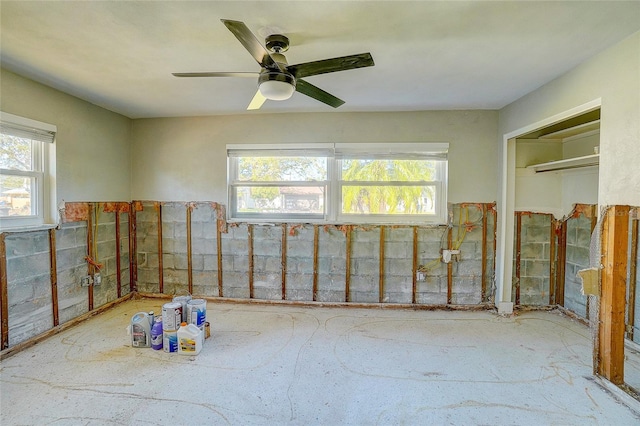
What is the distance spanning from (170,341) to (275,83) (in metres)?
2.36

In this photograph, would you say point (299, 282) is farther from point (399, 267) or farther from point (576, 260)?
point (576, 260)

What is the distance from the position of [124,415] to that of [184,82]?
2.68m

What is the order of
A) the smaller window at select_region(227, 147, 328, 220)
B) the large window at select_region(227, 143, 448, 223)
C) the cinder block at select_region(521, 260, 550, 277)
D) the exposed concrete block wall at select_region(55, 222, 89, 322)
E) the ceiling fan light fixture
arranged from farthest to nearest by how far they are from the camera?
the smaller window at select_region(227, 147, 328, 220), the large window at select_region(227, 143, 448, 223), the cinder block at select_region(521, 260, 550, 277), the exposed concrete block wall at select_region(55, 222, 89, 322), the ceiling fan light fixture

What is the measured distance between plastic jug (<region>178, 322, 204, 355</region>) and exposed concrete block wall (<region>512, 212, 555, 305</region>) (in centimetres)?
363

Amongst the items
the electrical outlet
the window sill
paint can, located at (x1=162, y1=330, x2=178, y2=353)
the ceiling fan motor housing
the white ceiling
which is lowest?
paint can, located at (x1=162, y1=330, x2=178, y2=353)

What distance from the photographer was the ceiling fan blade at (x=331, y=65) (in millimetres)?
1637

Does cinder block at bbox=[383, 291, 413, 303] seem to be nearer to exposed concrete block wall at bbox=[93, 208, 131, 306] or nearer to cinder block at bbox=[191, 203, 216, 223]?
cinder block at bbox=[191, 203, 216, 223]

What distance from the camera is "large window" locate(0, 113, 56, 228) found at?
2.49m

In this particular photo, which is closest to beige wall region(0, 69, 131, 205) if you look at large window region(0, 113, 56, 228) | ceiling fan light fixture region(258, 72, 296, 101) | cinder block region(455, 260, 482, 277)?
large window region(0, 113, 56, 228)

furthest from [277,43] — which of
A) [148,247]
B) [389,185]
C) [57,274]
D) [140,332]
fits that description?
[148,247]

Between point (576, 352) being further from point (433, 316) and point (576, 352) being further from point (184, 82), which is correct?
point (184, 82)

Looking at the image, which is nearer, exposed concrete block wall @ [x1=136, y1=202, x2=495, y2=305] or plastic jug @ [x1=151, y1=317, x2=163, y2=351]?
plastic jug @ [x1=151, y1=317, x2=163, y2=351]

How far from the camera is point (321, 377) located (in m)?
2.13

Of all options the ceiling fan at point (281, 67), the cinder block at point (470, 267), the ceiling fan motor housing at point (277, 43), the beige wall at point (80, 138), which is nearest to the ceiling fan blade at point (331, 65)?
the ceiling fan at point (281, 67)
